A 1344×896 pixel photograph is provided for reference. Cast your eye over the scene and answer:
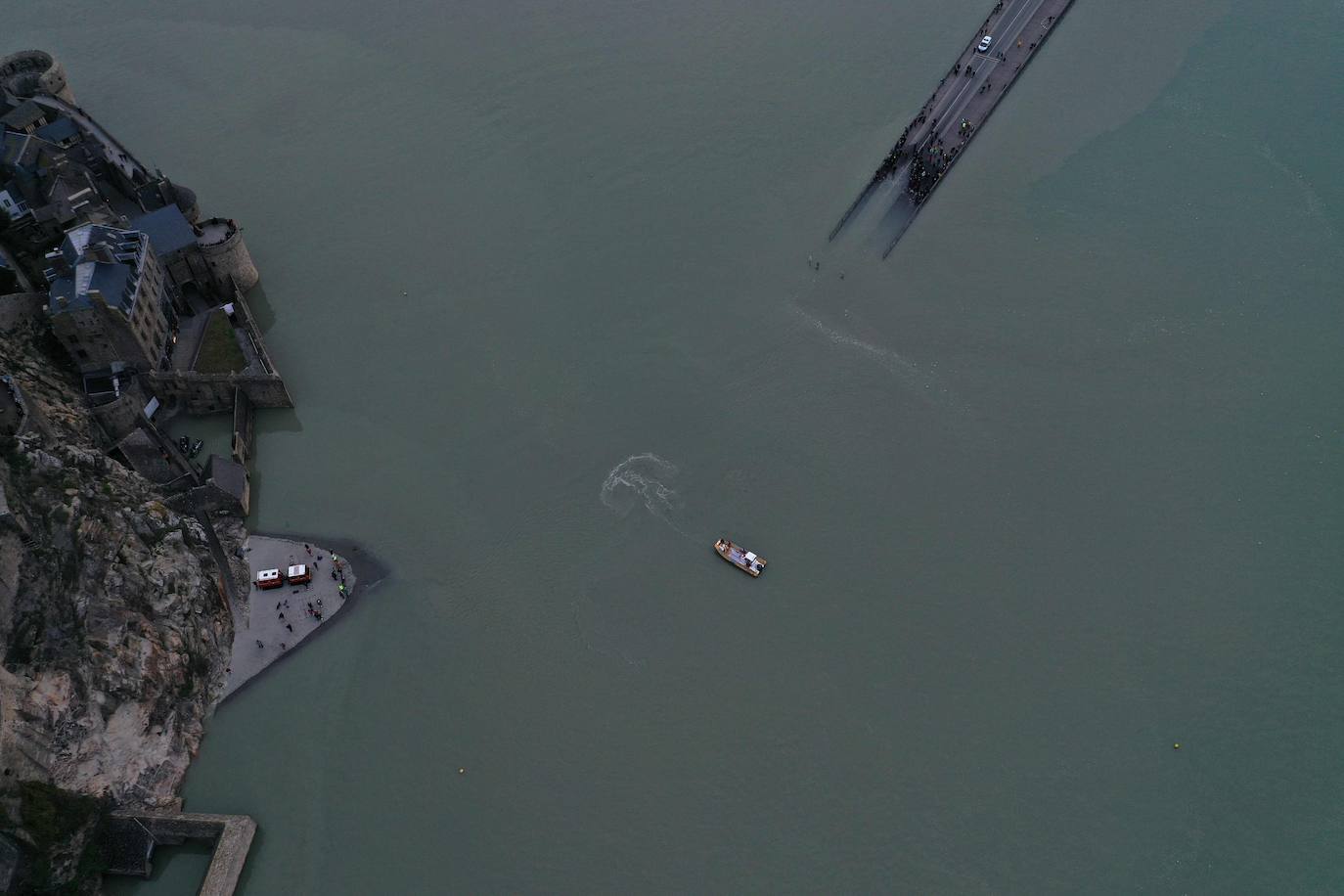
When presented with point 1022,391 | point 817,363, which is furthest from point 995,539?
point 817,363

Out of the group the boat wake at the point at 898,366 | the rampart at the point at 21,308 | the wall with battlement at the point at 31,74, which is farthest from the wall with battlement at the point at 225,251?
the boat wake at the point at 898,366

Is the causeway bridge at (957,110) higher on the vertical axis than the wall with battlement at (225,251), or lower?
higher

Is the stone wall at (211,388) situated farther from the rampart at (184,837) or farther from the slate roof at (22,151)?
the rampart at (184,837)

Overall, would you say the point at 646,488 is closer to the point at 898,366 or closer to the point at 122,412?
the point at 898,366

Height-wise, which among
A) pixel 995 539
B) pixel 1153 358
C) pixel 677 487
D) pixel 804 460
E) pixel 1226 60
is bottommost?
pixel 677 487

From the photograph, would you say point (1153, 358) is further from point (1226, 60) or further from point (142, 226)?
point (142, 226)

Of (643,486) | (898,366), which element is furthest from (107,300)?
(898,366)
